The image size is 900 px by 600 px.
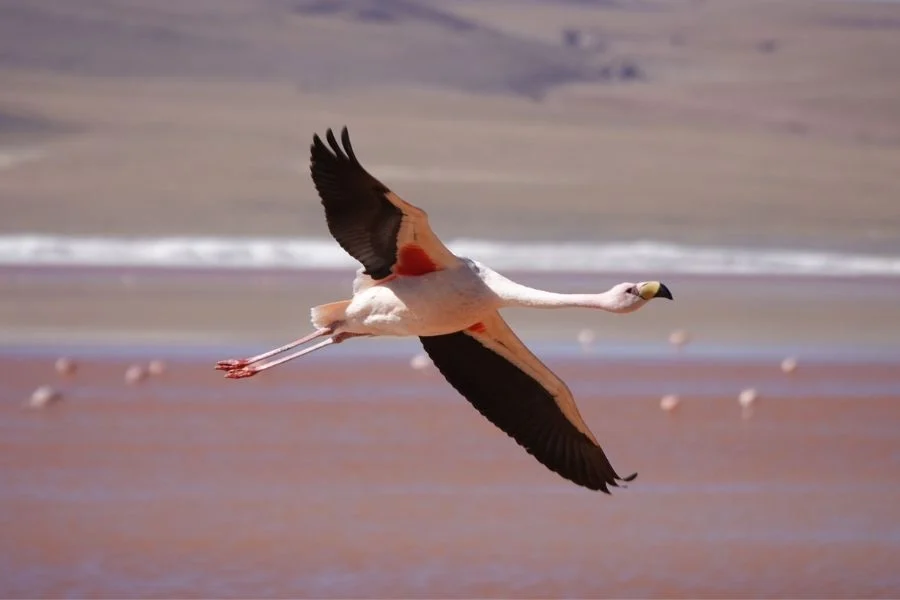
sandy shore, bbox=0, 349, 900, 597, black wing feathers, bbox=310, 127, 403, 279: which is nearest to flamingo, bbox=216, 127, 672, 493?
black wing feathers, bbox=310, 127, 403, 279

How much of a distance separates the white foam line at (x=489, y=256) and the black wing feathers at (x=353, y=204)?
15231mm

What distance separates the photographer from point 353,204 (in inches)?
346

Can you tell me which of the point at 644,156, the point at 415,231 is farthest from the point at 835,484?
the point at 644,156

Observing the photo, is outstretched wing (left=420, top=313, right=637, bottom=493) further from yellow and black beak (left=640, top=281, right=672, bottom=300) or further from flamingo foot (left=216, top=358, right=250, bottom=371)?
yellow and black beak (left=640, top=281, right=672, bottom=300)

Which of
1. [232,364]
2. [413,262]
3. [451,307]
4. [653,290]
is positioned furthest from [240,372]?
[653,290]

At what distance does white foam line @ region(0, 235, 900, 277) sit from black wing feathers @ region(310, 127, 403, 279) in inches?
600

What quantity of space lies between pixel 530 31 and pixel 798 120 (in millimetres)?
8960

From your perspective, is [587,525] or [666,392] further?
[666,392]

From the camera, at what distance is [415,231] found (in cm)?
905

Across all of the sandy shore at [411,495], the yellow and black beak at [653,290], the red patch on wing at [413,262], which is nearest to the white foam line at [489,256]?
the sandy shore at [411,495]

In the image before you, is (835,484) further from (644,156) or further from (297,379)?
(644,156)

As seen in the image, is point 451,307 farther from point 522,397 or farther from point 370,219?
point 522,397

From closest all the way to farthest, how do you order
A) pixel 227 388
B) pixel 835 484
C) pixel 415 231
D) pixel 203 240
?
pixel 415 231
pixel 835 484
pixel 227 388
pixel 203 240

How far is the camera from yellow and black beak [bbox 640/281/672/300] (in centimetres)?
823
